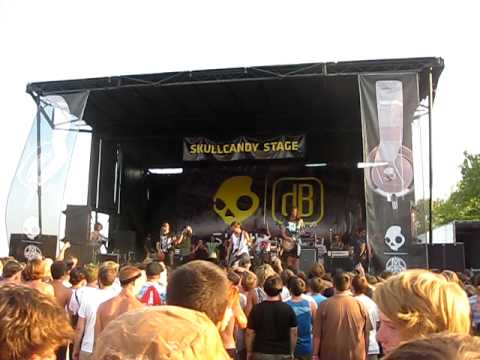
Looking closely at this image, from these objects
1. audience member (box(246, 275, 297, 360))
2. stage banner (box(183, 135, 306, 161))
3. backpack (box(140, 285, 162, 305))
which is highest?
stage banner (box(183, 135, 306, 161))

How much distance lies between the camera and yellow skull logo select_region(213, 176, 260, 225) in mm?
15750

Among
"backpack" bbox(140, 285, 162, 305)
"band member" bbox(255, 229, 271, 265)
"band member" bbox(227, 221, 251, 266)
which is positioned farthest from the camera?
"band member" bbox(255, 229, 271, 265)

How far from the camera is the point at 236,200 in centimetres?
1584

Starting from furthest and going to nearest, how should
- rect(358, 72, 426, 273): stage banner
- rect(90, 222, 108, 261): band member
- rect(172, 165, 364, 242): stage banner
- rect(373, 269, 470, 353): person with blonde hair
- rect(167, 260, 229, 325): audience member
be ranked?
rect(172, 165, 364, 242): stage banner → rect(90, 222, 108, 261): band member → rect(358, 72, 426, 273): stage banner → rect(167, 260, 229, 325): audience member → rect(373, 269, 470, 353): person with blonde hair

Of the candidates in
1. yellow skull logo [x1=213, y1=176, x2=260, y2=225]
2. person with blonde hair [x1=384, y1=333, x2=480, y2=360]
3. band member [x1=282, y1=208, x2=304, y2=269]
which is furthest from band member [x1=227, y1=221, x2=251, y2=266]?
person with blonde hair [x1=384, y1=333, x2=480, y2=360]

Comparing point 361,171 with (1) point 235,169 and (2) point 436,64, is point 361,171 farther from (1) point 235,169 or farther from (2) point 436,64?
(2) point 436,64

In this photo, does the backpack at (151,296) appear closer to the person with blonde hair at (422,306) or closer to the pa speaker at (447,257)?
the person with blonde hair at (422,306)

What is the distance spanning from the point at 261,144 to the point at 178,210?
12.9ft

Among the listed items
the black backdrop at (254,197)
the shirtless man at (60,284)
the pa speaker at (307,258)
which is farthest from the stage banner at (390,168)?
the shirtless man at (60,284)

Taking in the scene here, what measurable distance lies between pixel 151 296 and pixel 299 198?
11.4 metres

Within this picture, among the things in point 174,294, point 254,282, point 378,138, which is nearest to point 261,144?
point 378,138

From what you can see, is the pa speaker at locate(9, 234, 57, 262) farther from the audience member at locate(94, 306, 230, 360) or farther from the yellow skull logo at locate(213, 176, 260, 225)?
the audience member at locate(94, 306, 230, 360)

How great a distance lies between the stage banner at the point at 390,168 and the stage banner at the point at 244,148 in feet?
11.7

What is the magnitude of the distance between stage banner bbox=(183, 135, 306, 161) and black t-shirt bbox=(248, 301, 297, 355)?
9.30 metres
